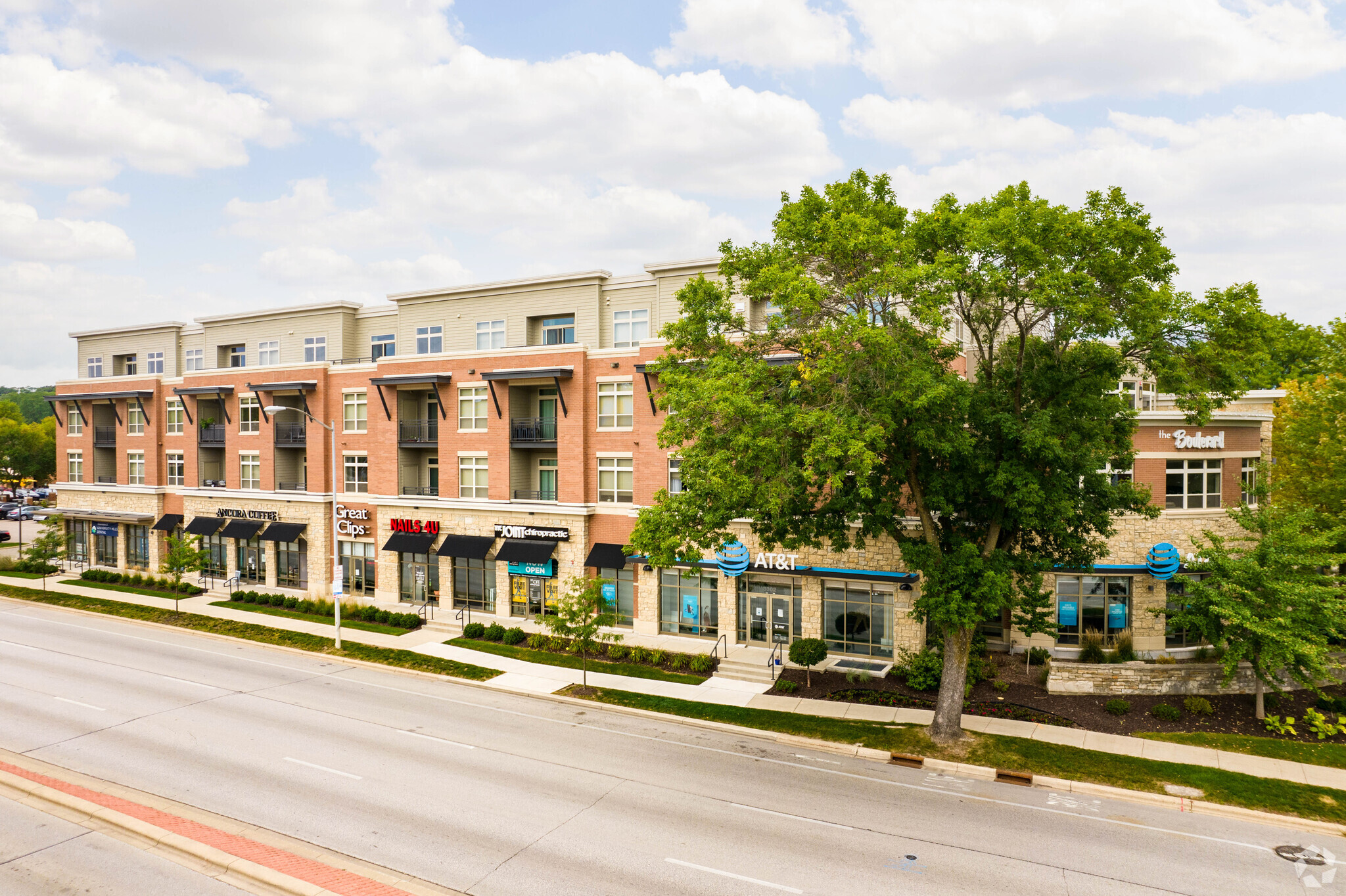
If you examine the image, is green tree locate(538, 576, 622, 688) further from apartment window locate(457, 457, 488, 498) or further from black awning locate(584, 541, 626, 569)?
apartment window locate(457, 457, 488, 498)

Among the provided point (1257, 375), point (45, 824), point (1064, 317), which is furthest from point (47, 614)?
point (1257, 375)

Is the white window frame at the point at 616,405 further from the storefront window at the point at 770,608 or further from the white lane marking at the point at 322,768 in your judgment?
the white lane marking at the point at 322,768

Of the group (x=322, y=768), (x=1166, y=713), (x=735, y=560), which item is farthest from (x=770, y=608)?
(x=322, y=768)

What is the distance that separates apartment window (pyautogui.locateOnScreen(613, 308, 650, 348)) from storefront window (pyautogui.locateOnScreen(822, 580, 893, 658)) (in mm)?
14008

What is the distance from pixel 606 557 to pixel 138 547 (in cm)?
3716

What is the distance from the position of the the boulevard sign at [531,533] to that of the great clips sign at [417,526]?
3927 mm

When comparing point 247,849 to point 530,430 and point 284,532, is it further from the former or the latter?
point 284,532

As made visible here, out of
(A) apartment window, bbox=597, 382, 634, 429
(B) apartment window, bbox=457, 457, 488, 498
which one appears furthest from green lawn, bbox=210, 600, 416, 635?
(A) apartment window, bbox=597, 382, 634, 429

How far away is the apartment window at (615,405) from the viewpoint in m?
32.7

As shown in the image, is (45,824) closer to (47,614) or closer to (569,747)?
(569,747)

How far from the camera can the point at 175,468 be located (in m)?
47.9

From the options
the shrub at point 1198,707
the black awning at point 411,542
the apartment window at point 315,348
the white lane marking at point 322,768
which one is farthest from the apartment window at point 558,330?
the shrub at point 1198,707

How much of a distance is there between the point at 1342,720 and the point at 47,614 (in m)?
53.5

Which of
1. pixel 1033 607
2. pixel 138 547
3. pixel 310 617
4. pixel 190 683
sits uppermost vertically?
pixel 1033 607
